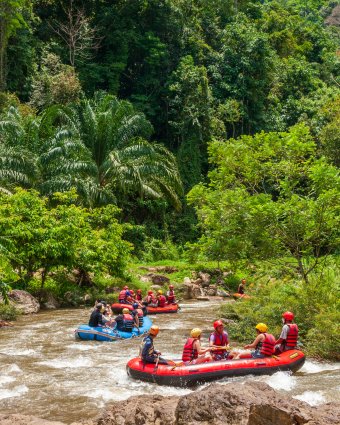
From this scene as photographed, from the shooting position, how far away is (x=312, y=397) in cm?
1010

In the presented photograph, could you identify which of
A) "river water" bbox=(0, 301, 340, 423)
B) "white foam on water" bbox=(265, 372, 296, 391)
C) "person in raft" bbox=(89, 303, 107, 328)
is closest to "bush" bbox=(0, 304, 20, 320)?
"river water" bbox=(0, 301, 340, 423)

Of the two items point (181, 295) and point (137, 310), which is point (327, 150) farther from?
point (137, 310)

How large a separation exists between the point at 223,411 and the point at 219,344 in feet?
18.2

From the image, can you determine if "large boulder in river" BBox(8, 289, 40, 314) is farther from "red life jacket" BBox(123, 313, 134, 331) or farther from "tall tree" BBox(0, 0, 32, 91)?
"tall tree" BBox(0, 0, 32, 91)

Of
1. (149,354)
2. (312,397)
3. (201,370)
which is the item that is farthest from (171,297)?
(312,397)

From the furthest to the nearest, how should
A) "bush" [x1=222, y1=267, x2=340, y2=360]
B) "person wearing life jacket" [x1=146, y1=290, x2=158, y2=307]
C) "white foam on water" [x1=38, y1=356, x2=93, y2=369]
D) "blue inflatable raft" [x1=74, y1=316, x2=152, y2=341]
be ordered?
"person wearing life jacket" [x1=146, y1=290, x2=158, y2=307]
"blue inflatable raft" [x1=74, y1=316, x2=152, y2=341]
"bush" [x1=222, y1=267, x2=340, y2=360]
"white foam on water" [x1=38, y1=356, x2=93, y2=369]

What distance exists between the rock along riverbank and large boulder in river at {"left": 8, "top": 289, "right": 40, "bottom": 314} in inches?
518

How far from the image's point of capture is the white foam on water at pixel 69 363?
12.8m

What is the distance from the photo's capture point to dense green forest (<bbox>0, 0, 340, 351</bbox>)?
16.3 m

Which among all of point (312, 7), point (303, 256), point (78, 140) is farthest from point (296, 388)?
point (312, 7)

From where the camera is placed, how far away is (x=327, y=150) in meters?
36.1

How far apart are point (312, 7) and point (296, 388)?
63026 mm

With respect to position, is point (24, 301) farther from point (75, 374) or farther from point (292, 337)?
point (292, 337)

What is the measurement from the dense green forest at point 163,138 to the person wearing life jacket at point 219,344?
3.96 m
